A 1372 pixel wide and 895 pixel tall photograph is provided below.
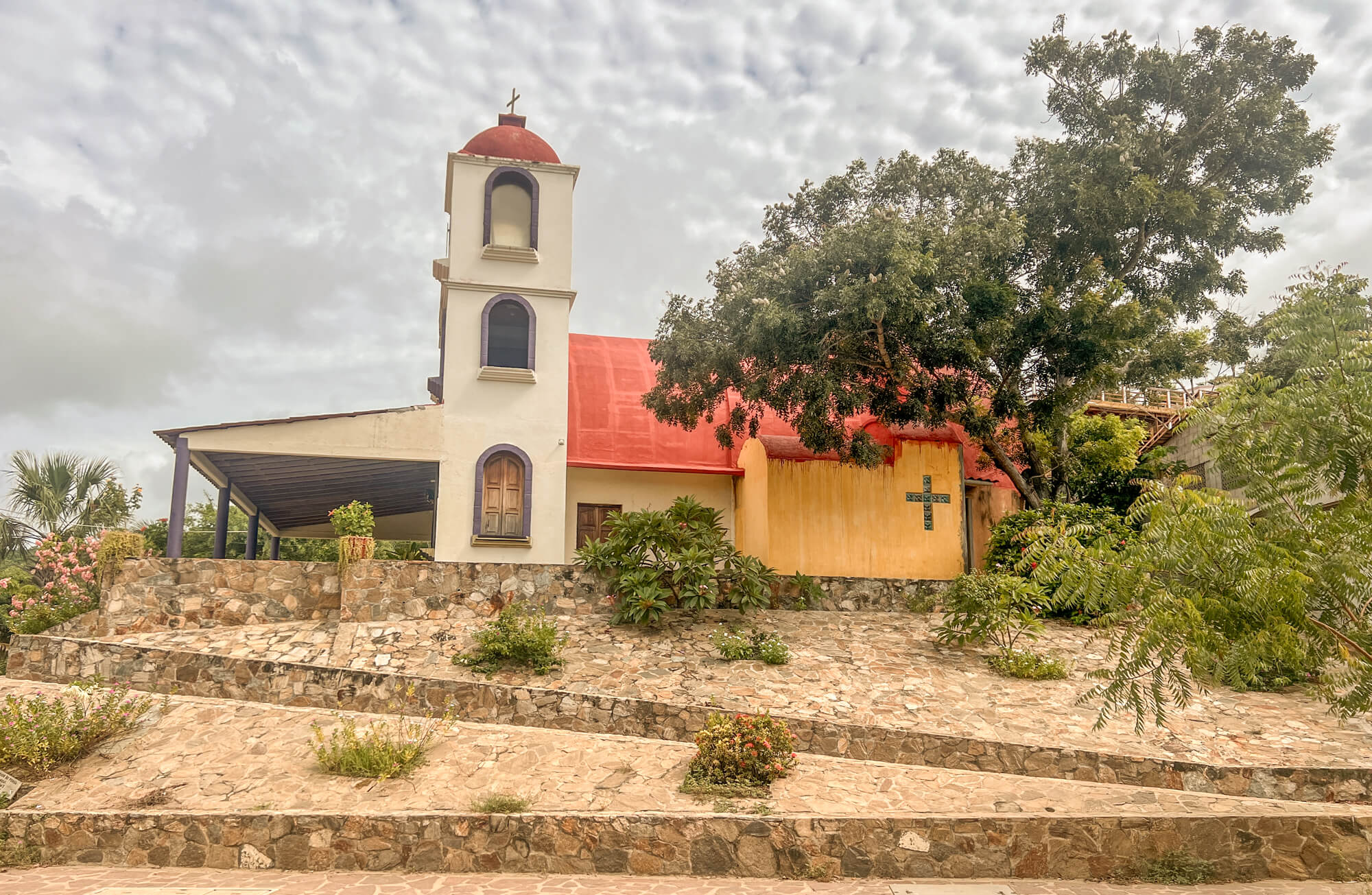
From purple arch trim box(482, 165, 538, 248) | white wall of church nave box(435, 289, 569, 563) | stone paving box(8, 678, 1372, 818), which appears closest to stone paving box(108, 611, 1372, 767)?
stone paving box(8, 678, 1372, 818)

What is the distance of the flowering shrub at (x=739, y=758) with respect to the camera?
951 centimetres

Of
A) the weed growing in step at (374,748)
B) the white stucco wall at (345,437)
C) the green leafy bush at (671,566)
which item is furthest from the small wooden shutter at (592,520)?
the weed growing in step at (374,748)

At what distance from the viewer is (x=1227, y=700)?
1209cm

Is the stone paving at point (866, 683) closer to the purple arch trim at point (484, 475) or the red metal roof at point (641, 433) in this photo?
the purple arch trim at point (484, 475)

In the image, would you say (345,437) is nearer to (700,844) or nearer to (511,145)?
(511,145)

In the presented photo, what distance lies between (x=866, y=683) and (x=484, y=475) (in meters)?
7.75

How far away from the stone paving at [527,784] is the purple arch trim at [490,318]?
25.7ft

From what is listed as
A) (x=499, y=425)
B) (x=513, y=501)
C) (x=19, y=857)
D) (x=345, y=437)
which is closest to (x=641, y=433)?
(x=499, y=425)

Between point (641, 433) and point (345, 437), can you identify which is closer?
point (345, 437)

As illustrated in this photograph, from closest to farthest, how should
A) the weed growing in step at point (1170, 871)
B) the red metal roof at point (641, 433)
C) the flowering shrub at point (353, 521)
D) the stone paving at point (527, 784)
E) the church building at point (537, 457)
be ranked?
the weed growing in step at point (1170, 871)
the stone paving at point (527, 784)
the flowering shrub at point (353, 521)
the church building at point (537, 457)
the red metal roof at point (641, 433)

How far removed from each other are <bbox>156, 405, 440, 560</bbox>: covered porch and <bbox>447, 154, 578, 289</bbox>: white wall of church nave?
302 centimetres

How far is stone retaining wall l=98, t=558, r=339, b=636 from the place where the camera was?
1302 centimetres

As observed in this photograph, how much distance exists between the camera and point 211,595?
13.5 m

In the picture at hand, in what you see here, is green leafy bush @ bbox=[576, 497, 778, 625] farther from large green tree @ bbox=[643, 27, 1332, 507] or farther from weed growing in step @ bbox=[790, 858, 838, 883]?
weed growing in step @ bbox=[790, 858, 838, 883]
